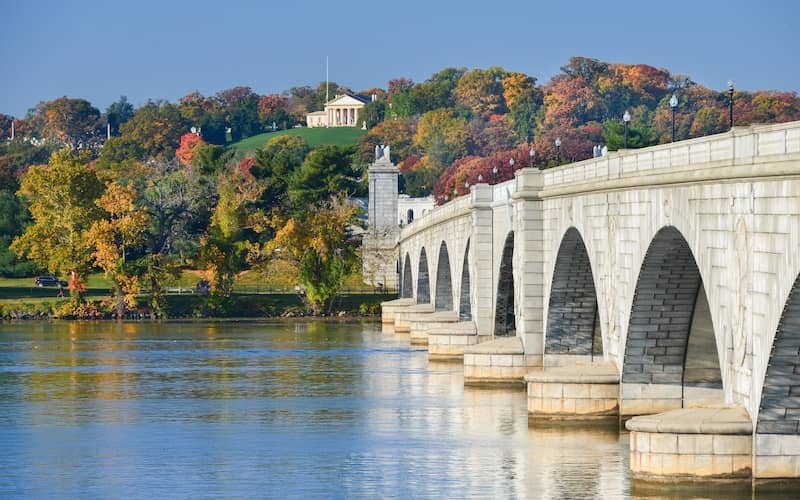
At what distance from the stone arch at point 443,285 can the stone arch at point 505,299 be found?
27258mm

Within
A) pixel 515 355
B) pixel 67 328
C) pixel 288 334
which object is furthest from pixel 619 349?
pixel 67 328

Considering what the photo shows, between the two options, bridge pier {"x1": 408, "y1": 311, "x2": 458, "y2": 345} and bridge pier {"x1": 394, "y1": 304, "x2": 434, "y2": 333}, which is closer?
bridge pier {"x1": 408, "y1": 311, "x2": 458, "y2": 345}

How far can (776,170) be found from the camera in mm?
30453

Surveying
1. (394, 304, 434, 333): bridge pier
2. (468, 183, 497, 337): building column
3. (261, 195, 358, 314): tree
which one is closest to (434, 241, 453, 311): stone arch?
(394, 304, 434, 333): bridge pier

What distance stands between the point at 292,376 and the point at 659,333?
2804 cm

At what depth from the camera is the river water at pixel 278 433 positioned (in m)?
39.8

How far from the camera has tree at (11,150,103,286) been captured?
120m

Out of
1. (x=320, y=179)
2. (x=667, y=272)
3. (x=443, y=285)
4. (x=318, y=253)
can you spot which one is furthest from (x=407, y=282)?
(x=667, y=272)

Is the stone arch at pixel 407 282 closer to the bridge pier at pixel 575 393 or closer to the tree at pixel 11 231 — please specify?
the tree at pixel 11 231

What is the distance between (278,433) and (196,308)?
2802 inches

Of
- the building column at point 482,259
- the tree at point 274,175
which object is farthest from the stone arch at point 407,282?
the building column at point 482,259

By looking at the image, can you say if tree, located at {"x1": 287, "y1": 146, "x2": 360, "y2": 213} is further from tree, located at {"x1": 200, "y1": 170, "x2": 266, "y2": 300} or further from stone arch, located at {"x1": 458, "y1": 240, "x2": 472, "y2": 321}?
stone arch, located at {"x1": 458, "y1": 240, "x2": 472, "y2": 321}

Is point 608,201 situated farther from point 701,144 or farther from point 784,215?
point 784,215

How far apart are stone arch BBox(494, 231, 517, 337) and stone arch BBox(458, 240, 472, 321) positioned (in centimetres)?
1270
